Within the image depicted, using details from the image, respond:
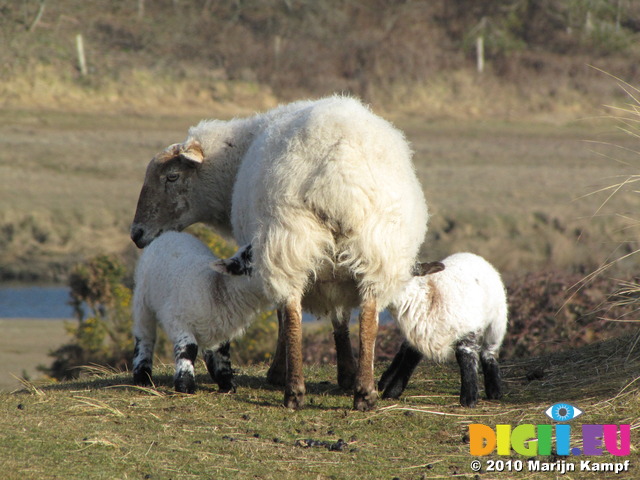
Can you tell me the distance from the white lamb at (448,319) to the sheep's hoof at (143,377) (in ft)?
6.44

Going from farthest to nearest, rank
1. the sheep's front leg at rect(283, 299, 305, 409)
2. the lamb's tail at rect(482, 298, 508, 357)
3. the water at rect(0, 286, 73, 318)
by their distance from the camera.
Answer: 1. the water at rect(0, 286, 73, 318)
2. the lamb's tail at rect(482, 298, 508, 357)
3. the sheep's front leg at rect(283, 299, 305, 409)

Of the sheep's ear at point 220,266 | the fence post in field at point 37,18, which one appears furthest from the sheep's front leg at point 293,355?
the fence post in field at point 37,18

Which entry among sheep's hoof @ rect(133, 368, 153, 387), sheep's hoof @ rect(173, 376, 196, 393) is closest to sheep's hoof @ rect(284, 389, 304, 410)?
sheep's hoof @ rect(173, 376, 196, 393)

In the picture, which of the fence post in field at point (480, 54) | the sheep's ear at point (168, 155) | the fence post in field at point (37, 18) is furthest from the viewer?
the fence post in field at point (480, 54)

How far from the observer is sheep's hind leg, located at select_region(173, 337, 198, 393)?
700 cm

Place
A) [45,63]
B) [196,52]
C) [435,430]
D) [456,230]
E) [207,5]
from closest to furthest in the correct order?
[435,430] < [456,230] < [45,63] < [196,52] < [207,5]

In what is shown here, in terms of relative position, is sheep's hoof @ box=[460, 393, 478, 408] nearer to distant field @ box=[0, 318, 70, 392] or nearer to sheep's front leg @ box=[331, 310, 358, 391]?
sheep's front leg @ box=[331, 310, 358, 391]

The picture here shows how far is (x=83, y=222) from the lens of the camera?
72.1 ft

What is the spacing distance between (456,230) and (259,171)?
50.1 feet

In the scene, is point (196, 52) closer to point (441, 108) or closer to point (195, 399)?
point (441, 108)

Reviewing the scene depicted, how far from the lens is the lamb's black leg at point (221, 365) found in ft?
23.9

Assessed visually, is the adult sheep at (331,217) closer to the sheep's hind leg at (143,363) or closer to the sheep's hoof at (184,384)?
the sheep's hoof at (184,384)

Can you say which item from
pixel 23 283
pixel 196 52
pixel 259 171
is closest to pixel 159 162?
pixel 259 171

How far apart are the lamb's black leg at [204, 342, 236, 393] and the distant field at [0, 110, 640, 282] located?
9.83m
